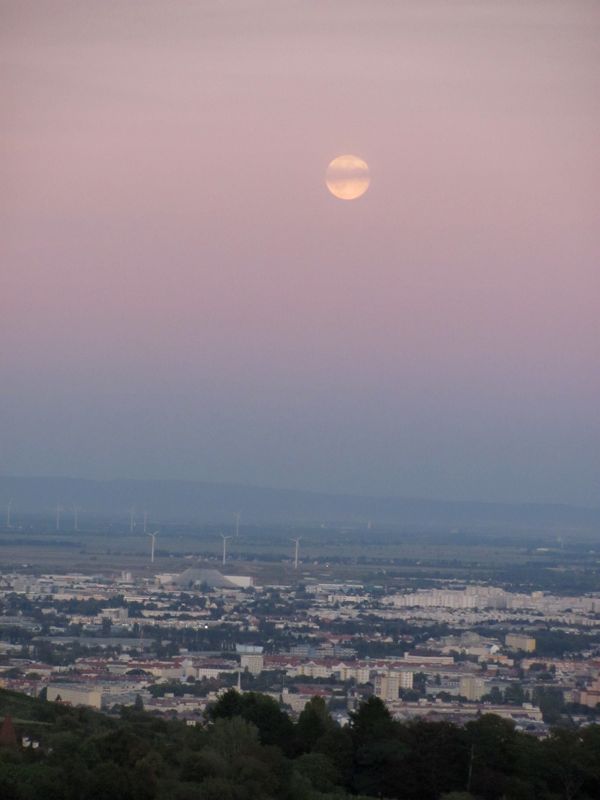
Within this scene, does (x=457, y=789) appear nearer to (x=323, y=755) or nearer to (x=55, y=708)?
(x=323, y=755)

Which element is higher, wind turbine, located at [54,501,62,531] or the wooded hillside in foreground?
wind turbine, located at [54,501,62,531]

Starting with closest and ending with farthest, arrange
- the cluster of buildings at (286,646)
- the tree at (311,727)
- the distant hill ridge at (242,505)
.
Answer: the tree at (311,727) → the cluster of buildings at (286,646) → the distant hill ridge at (242,505)

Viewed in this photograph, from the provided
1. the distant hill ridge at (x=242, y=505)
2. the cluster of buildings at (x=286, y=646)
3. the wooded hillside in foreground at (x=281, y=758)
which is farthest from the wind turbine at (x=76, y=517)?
the wooded hillside in foreground at (x=281, y=758)

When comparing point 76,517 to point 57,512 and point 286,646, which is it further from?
point 286,646

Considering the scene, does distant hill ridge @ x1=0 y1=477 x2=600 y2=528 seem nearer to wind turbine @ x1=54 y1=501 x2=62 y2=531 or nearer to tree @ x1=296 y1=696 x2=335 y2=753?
wind turbine @ x1=54 y1=501 x2=62 y2=531

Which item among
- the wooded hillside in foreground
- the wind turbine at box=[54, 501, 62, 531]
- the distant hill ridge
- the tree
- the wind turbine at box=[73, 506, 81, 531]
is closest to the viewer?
the wooded hillside in foreground

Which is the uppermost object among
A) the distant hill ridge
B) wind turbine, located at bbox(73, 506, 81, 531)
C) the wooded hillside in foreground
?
the distant hill ridge

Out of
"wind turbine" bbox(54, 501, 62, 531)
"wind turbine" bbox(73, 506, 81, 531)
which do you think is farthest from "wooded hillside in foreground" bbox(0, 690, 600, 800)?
"wind turbine" bbox(73, 506, 81, 531)

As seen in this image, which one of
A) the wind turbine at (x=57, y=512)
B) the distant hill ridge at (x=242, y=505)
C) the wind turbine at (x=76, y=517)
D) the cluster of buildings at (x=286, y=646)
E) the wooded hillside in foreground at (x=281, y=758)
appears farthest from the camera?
the distant hill ridge at (x=242, y=505)

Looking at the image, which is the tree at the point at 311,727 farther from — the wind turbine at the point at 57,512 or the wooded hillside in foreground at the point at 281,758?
the wind turbine at the point at 57,512
